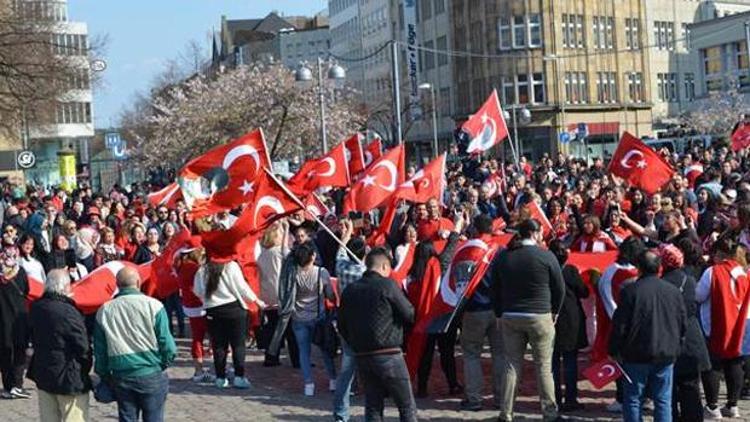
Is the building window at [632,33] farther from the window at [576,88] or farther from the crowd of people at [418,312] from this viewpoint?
the crowd of people at [418,312]

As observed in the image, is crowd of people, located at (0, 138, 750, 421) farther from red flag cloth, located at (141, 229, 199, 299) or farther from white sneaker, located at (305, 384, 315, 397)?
red flag cloth, located at (141, 229, 199, 299)

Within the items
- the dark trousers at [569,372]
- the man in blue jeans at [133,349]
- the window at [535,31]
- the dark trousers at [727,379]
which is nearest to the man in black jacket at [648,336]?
the dark trousers at [727,379]

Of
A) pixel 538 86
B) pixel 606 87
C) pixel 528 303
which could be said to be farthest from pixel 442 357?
pixel 606 87

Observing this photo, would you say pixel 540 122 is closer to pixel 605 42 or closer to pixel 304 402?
pixel 605 42

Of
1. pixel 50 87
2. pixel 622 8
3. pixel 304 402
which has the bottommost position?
pixel 304 402

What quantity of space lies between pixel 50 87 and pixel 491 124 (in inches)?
923

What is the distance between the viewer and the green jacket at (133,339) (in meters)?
10.3

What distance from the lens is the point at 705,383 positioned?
39.6 ft

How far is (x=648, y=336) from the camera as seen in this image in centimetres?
1043

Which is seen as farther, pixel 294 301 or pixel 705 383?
pixel 294 301

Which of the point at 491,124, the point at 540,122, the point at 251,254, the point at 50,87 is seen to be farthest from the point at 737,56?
the point at 251,254

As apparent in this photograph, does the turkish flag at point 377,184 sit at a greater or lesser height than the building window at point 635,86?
lesser

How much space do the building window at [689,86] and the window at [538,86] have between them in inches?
525

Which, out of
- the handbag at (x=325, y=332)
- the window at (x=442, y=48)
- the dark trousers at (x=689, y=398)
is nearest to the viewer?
the dark trousers at (x=689, y=398)
